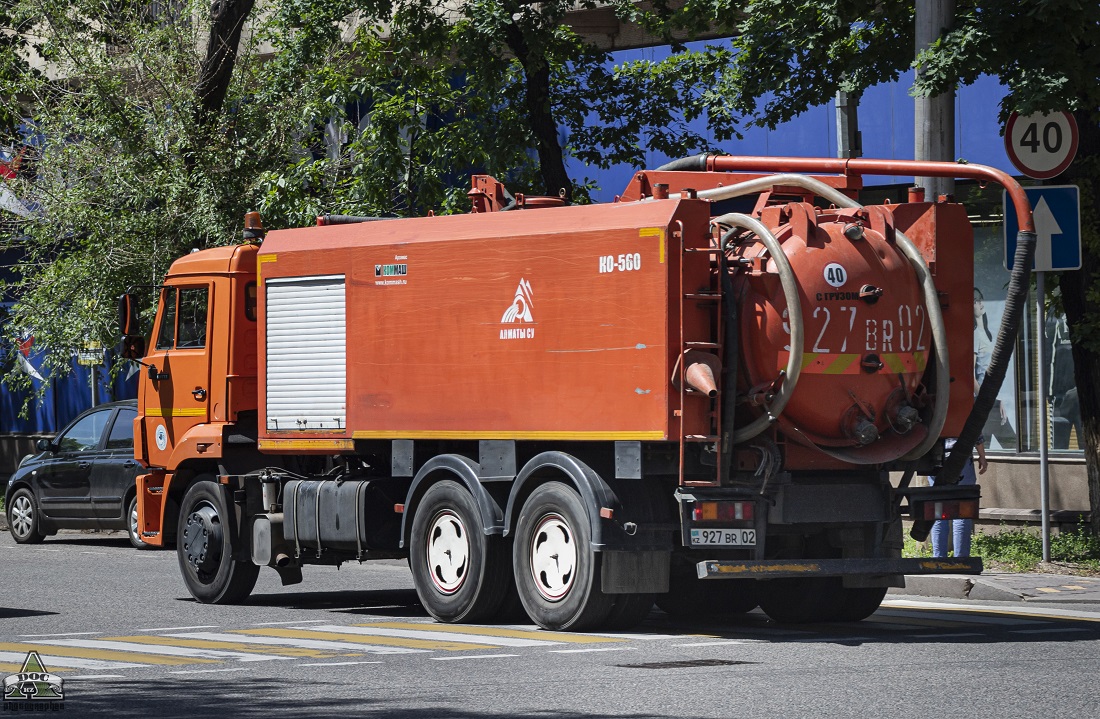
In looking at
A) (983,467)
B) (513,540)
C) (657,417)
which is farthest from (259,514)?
(983,467)

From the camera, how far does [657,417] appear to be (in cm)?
1182

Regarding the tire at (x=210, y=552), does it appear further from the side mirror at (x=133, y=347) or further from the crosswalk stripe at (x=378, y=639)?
the crosswalk stripe at (x=378, y=639)

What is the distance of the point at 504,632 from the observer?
41.3 ft

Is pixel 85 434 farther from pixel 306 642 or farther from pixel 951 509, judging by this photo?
pixel 951 509

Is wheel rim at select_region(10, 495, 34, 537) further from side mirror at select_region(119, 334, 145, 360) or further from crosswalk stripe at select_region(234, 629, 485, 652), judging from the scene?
crosswalk stripe at select_region(234, 629, 485, 652)

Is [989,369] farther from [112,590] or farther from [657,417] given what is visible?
[112,590]

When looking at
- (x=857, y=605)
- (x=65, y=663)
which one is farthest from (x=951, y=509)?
(x=65, y=663)

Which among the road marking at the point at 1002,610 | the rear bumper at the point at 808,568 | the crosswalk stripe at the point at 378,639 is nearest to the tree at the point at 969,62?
the road marking at the point at 1002,610

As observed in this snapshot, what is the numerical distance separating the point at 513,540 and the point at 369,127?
29.5 feet

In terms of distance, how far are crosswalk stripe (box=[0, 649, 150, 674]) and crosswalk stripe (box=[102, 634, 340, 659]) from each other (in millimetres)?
881

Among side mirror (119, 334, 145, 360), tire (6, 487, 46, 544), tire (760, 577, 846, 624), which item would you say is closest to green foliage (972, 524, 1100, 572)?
tire (760, 577, 846, 624)

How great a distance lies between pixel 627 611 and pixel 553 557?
59 cm

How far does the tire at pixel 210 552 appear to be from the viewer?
599 inches

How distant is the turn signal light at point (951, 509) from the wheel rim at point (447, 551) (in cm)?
312
